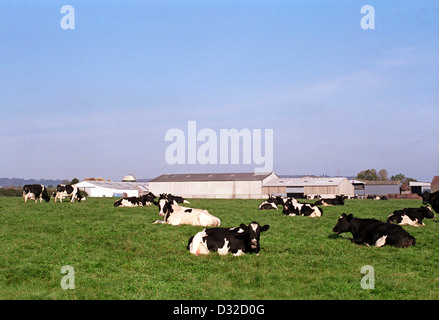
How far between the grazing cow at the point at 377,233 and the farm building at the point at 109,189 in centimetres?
9999

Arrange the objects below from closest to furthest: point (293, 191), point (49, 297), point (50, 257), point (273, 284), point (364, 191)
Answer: point (49, 297) → point (273, 284) → point (50, 257) → point (293, 191) → point (364, 191)

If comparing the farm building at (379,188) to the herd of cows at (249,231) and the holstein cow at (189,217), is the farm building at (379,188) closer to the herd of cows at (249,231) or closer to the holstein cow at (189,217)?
the herd of cows at (249,231)

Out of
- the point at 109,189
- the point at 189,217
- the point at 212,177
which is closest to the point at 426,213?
the point at 189,217

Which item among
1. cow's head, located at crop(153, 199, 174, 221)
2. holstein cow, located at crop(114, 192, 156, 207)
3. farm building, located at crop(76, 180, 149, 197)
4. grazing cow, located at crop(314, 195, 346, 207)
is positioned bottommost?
farm building, located at crop(76, 180, 149, 197)

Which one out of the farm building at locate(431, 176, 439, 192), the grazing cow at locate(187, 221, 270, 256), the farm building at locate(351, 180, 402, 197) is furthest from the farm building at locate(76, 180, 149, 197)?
the grazing cow at locate(187, 221, 270, 256)

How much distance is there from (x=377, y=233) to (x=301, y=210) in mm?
13053

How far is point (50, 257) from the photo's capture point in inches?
520

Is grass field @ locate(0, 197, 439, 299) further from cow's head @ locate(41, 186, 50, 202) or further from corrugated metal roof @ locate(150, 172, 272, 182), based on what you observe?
corrugated metal roof @ locate(150, 172, 272, 182)

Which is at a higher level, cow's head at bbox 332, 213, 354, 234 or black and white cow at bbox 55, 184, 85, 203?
black and white cow at bbox 55, 184, 85, 203

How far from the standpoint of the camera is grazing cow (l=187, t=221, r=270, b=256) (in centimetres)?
1395

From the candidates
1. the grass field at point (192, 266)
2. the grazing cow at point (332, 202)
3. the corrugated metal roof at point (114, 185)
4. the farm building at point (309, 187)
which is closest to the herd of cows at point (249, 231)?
the grass field at point (192, 266)

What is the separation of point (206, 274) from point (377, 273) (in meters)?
4.44
